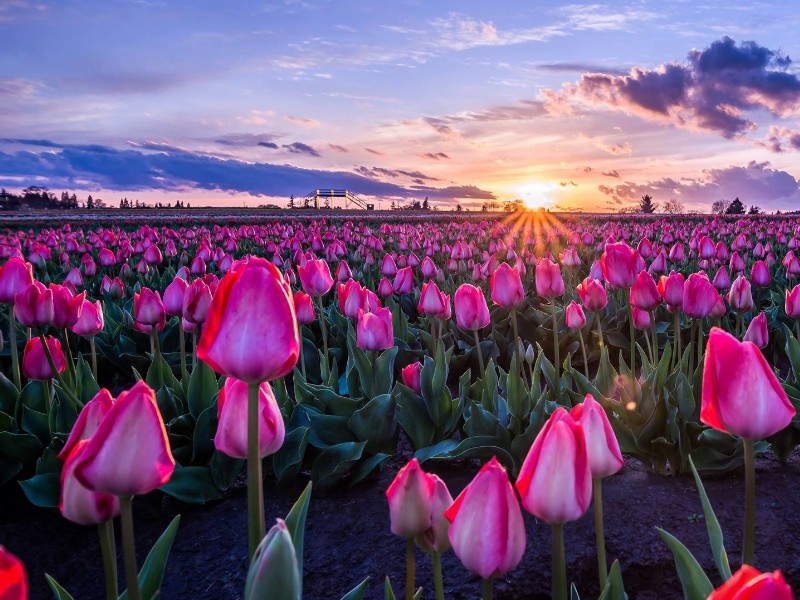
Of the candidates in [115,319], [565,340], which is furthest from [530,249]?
[115,319]

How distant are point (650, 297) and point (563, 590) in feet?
7.61

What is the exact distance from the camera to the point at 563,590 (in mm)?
1390

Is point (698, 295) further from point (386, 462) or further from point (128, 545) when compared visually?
point (128, 545)

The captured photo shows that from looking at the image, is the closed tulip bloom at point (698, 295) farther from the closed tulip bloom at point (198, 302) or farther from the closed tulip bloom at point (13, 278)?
the closed tulip bloom at point (13, 278)

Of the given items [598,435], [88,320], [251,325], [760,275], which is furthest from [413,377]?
[760,275]

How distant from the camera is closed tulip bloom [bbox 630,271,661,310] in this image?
11.1 ft

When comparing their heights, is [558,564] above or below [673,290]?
below

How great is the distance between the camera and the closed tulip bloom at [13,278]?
338cm

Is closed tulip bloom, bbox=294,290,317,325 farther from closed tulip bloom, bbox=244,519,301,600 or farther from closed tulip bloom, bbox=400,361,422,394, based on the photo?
closed tulip bloom, bbox=244,519,301,600

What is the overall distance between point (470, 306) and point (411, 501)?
2.04m

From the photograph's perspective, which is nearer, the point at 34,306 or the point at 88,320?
the point at 34,306

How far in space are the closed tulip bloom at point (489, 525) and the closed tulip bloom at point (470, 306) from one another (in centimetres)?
215

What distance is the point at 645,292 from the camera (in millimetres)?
3418

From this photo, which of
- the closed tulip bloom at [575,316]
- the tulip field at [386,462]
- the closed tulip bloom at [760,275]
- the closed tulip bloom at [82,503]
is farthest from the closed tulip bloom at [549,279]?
the closed tulip bloom at [82,503]
